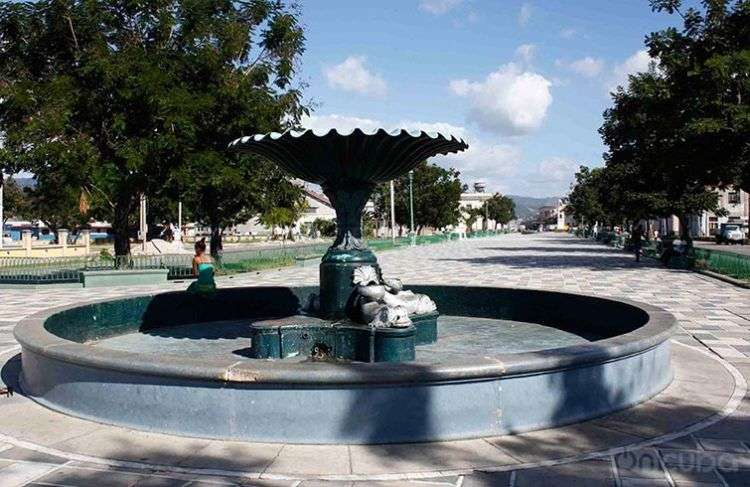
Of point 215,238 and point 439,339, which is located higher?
point 215,238

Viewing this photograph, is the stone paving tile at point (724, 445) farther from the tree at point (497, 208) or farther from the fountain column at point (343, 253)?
the tree at point (497, 208)

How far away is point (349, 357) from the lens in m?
7.49

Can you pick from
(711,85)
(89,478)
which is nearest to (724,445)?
(89,478)

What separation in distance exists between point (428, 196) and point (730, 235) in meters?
28.8

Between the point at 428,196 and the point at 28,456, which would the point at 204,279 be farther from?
the point at 428,196

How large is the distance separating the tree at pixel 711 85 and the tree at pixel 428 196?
4422 cm

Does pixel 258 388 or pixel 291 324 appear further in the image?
pixel 291 324

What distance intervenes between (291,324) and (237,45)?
54.5ft

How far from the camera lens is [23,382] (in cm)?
728

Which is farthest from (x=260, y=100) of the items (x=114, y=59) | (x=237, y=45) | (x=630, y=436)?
(x=630, y=436)

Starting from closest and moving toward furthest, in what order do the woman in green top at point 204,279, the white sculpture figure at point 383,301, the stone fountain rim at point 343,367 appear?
the stone fountain rim at point 343,367 → the white sculpture figure at point 383,301 → the woman in green top at point 204,279

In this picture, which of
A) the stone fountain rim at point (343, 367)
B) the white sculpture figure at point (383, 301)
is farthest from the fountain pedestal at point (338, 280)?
the stone fountain rim at point (343, 367)

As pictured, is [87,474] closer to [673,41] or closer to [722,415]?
[722,415]

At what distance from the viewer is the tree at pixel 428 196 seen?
232 ft
